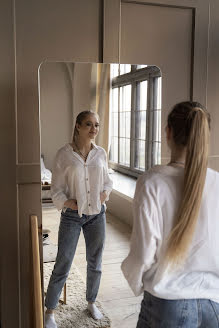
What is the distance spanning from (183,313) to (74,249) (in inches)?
31.8

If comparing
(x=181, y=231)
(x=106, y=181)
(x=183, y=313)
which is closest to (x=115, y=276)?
(x=106, y=181)

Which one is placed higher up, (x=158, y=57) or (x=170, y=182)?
(x=158, y=57)

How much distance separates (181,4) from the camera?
1984mm

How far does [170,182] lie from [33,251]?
74 centimetres

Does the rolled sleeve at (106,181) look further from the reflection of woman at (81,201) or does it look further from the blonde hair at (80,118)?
the blonde hair at (80,118)

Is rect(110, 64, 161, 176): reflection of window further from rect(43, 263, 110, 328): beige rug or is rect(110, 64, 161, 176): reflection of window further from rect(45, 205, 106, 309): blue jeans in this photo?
rect(43, 263, 110, 328): beige rug

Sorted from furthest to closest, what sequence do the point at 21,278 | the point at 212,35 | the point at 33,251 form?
the point at 212,35
the point at 21,278
the point at 33,251

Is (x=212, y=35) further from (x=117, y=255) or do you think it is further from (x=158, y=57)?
(x=117, y=255)

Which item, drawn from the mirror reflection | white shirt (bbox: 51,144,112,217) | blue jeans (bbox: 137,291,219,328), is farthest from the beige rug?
blue jeans (bbox: 137,291,219,328)

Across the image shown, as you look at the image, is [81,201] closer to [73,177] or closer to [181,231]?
[73,177]

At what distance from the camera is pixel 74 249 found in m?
1.92

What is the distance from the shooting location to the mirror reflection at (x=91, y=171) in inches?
71.9

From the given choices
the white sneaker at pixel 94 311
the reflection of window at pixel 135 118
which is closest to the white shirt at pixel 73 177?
the reflection of window at pixel 135 118

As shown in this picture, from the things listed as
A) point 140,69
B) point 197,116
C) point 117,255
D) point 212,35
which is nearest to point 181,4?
point 212,35
